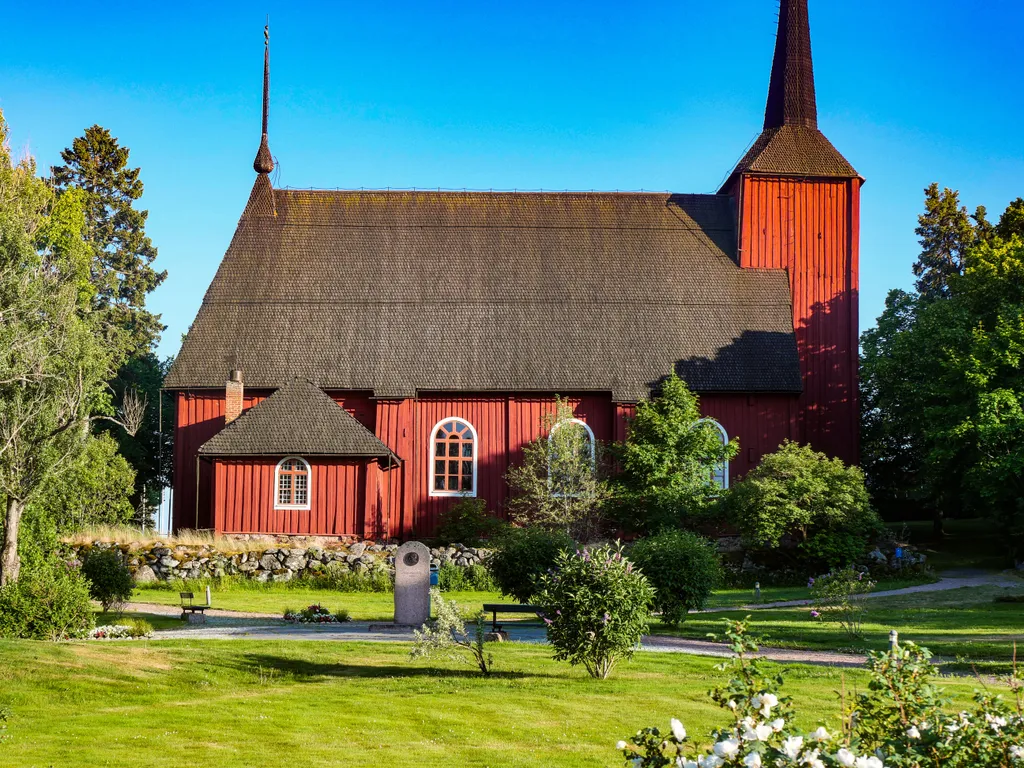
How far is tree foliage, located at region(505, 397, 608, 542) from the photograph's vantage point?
3316 centimetres

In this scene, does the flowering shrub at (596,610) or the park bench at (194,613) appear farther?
the park bench at (194,613)

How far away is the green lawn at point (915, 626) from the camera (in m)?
18.4

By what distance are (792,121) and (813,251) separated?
17.2ft

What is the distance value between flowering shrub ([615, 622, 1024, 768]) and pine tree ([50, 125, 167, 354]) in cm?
4950

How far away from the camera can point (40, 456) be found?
22.6 m

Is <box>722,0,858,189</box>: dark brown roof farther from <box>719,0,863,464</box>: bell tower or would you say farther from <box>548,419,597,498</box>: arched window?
<box>548,419,597,498</box>: arched window

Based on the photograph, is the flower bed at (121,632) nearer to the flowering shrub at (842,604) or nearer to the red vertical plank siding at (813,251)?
the flowering shrub at (842,604)

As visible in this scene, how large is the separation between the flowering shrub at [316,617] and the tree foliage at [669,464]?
12820 mm

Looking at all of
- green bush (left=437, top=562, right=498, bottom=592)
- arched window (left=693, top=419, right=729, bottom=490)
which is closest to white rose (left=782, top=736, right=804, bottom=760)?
green bush (left=437, top=562, right=498, bottom=592)

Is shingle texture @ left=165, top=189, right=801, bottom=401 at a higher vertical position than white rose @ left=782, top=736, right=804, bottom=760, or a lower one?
higher

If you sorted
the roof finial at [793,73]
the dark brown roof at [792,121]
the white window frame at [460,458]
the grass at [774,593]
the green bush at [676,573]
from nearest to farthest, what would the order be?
the green bush at [676,573] < the grass at [774,593] < the white window frame at [460,458] < the dark brown roof at [792,121] < the roof finial at [793,73]

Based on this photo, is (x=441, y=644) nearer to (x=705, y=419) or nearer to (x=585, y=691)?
(x=585, y=691)

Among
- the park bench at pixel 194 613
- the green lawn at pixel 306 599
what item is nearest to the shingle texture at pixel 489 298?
the green lawn at pixel 306 599

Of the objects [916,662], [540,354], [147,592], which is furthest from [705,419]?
[916,662]
